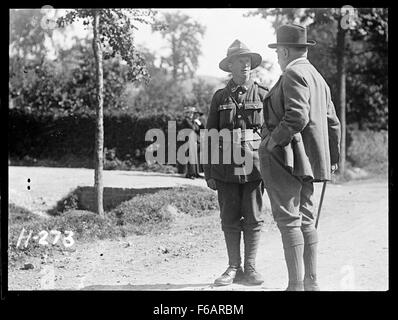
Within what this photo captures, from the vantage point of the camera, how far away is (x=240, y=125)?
5961 mm

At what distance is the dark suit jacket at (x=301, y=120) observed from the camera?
16.8 ft

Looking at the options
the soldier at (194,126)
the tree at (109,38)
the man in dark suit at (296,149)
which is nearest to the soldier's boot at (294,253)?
the man in dark suit at (296,149)

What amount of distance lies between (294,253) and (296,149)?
2.71 ft

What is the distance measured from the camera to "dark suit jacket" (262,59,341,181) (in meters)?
5.13

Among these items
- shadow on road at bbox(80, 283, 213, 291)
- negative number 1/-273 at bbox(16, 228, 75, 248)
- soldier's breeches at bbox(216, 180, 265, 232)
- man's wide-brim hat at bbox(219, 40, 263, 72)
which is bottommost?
shadow on road at bbox(80, 283, 213, 291)

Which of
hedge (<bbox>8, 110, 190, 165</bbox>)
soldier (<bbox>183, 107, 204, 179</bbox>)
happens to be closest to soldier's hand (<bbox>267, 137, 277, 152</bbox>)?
hedge (<bbox>8, 110, 190, 165</bbox>)

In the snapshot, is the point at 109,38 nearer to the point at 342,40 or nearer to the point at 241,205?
the point at 241,205

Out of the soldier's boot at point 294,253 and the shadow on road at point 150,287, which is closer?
the soldier's boot at point 294,253

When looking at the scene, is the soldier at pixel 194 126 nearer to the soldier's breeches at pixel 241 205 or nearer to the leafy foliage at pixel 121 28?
the leafy foliage at pixel 121 28

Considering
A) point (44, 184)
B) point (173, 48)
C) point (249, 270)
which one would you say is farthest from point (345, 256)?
point (173, 48)

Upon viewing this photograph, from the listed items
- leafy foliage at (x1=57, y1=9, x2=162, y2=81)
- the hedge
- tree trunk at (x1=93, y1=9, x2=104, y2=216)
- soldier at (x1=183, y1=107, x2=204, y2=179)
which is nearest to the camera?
leafy foliage at (x1=57, y1=9, x2=162, y2=81)

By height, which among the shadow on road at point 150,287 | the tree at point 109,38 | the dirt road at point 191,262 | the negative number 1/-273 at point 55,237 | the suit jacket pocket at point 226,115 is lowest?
the shadow on road at point 150,287

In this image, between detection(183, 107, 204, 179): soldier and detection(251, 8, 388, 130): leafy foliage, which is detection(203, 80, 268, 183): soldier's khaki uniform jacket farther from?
detection(183, 107, 204, 179): soldier

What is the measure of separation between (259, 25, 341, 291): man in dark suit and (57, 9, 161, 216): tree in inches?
121
